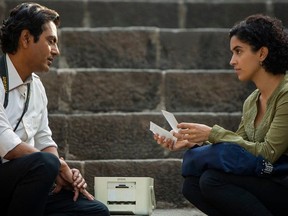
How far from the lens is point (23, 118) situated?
3.72 m

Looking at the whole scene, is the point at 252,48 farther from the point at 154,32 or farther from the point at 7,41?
the point at 154,32

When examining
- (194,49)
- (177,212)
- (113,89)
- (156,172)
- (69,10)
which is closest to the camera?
(177,212)

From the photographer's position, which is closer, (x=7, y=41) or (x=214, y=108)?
(x=7, y=41)

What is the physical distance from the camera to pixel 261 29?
12.3ft

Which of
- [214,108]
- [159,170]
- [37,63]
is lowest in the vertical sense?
[159,170]

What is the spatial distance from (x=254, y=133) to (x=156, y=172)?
3.73 feet

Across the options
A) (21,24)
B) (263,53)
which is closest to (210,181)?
(263,53)

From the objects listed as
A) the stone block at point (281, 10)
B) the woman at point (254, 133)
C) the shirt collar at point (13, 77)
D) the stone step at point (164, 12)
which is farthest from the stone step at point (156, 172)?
the stone block at point (281, 10)

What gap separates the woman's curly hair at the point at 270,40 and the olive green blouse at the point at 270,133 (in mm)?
84

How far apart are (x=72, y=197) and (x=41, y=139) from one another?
0.37m

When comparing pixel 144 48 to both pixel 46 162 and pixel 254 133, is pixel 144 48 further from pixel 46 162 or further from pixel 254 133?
pixel 46 162

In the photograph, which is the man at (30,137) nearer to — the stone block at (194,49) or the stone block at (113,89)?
the stone block at (113,89)

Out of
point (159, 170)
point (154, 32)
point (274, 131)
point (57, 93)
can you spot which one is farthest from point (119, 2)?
point (274, 131)

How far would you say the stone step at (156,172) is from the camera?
15.6ft
